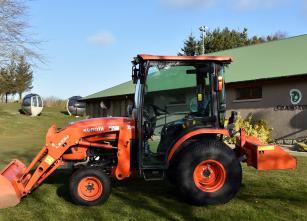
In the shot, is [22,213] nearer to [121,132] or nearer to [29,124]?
[121,132]

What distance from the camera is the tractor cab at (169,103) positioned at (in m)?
7.30

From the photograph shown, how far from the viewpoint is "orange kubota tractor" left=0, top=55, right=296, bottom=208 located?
7.08 m

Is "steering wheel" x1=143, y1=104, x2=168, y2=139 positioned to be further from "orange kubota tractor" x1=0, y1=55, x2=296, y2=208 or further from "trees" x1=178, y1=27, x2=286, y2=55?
"trees" x1=178, y1=27, x2=286, y2=55

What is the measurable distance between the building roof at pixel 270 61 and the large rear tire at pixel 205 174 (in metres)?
10.3

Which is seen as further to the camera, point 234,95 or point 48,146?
point 234,95

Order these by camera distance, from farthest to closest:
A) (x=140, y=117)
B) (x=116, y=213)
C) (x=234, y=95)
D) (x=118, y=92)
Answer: (x=118, y=92) → (x=234, y=95) → (x=140, y=117) → (x=116, y=213)

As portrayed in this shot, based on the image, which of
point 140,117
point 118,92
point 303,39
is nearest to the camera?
point 140,117

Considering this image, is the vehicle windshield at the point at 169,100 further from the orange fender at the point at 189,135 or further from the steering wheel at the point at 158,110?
the orange fender at the point at 189,135

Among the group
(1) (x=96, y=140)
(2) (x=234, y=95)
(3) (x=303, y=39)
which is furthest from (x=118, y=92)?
(1) (x=96, y=140)

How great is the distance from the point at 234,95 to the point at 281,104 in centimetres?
247

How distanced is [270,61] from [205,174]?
13588mm

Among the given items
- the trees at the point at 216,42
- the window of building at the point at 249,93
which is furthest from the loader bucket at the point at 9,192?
the trees at the point at 216,42

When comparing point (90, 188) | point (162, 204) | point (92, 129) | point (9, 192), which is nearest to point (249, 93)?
point (92, 129)

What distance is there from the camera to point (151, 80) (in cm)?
737
